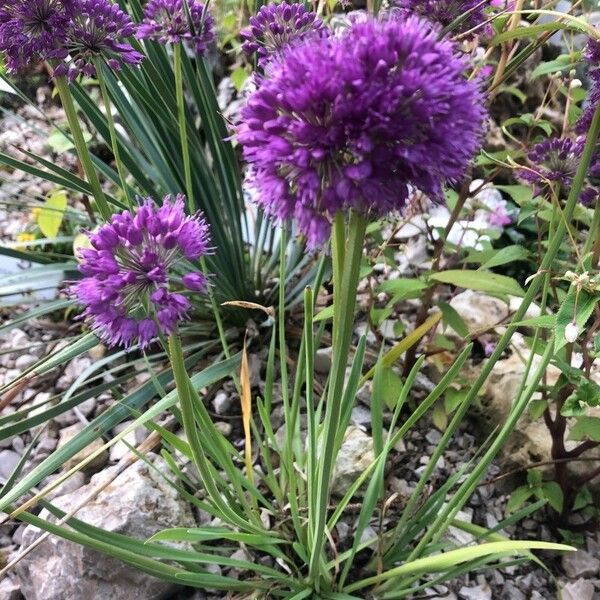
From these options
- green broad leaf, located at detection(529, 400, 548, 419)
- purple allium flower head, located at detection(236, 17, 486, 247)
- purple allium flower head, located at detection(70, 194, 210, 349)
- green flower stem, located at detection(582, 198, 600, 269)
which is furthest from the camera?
green broad leaf, located at detection(529, 400, 548, 419)

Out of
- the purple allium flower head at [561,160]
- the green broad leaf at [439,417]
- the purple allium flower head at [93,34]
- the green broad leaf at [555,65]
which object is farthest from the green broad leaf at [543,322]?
the purple allium flower head at [93,34]

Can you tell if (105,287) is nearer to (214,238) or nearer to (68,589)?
(68,589)

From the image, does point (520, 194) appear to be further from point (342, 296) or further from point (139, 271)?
point (139, 271)

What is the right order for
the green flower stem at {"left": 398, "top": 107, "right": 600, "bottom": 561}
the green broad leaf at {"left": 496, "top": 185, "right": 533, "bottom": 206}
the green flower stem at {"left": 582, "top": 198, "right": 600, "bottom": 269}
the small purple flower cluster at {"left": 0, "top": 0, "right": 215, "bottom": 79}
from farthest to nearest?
the green broad leaf at {"left": 496, "top": 185, "right": 533, "bottom": 206}, the green flower stem at {"left": 582, "top": 198, "right": 600, "bottom": 269}, the small purple flower cluster at {"left": 0, "top": 0, "right": 215, "bottom": 79}, the green flower stem at {"left": 398, "top": 107, "right": 600, "bottom": 561}

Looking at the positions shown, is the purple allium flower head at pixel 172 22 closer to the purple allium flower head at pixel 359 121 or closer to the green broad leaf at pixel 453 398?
the purple allium flower head at pixel 359 121

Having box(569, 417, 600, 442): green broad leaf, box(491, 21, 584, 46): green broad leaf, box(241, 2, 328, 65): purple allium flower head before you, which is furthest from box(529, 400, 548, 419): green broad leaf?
box(241, 2, 328, 65): purple allium flower head

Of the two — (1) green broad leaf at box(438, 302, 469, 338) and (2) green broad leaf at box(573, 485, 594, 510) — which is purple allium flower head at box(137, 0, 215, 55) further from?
(2) green broad leaf at box(573, 485, 594, 510)
